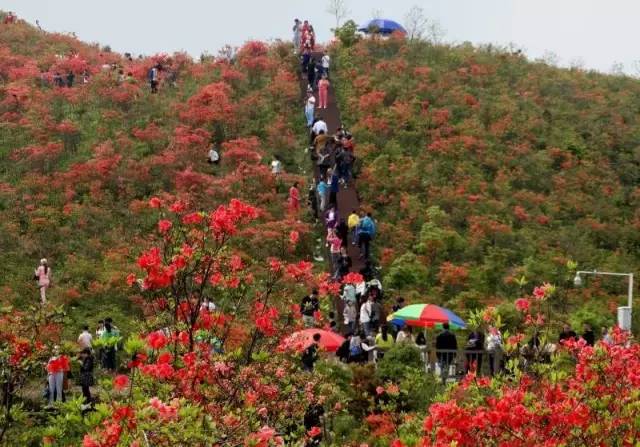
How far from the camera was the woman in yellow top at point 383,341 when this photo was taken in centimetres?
1800

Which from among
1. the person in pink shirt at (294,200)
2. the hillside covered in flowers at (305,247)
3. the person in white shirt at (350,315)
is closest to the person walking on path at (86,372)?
the hillside covered in flowers at (305,247)

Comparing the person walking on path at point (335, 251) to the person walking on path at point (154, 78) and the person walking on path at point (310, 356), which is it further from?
the person walking on path at point (154, 78)

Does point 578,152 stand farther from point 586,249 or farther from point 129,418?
point 129,418

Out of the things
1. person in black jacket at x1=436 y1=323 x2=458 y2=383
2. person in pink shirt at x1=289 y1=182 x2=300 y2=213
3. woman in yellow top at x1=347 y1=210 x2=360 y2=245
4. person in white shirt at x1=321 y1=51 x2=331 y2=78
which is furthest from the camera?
person in white shirt at x1=321 y1=51 x2=331 y2=78

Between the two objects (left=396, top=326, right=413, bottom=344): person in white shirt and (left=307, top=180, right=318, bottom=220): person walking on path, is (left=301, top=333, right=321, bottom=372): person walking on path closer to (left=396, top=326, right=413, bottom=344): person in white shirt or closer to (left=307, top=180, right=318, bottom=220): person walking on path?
(left=396, top=326, right=413, bottom=344): person in white shirt

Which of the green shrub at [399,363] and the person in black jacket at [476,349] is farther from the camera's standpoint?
the person in black jacket at [476,349]

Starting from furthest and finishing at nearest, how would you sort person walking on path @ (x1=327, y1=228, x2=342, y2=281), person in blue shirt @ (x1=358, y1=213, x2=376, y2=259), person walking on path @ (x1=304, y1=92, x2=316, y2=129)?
person walking on path @ (x1=304, y1=92, x2=316, y2=129), person in blue shirt @ (x1=358, y1=213, x2=376, y2=259), person walking on path @ (x1=327, y1=228, x2=342, y2=281)

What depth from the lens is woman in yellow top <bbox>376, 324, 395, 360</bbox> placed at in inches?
709

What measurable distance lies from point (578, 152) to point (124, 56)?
69.9 ft

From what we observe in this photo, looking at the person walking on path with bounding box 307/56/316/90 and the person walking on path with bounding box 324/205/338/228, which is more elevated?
the person walking on path with bounding box 307/56/316/90

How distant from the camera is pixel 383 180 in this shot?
3009 cm

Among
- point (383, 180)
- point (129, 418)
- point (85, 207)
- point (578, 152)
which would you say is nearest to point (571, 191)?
point (578, 152)

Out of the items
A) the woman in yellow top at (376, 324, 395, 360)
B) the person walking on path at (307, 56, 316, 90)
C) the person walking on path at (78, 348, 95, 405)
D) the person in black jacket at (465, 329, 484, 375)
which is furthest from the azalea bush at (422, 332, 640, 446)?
the person walking on path at (307, 56, 316, 90)

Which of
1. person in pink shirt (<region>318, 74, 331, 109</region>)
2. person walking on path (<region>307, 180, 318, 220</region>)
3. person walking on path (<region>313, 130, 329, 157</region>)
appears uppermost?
person in pink shirt (<region>318, 74, 331, 109</region>)
